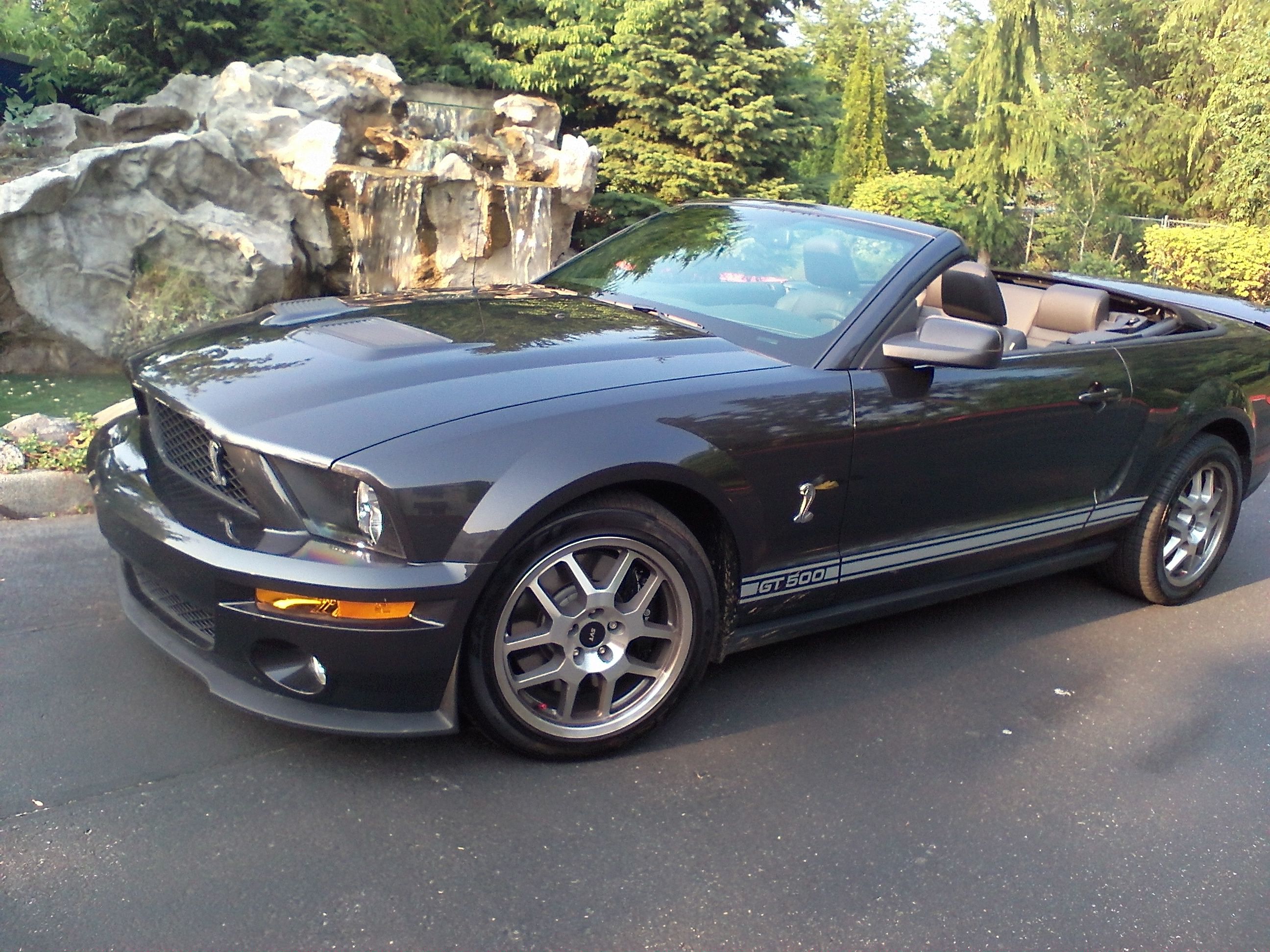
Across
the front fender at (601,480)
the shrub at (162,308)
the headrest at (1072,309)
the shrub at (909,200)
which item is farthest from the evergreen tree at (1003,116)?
the front fender at (601,480)

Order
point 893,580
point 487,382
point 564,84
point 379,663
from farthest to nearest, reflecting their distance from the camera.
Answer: point 564,84
point 893,580
point 487,382
point 379,663

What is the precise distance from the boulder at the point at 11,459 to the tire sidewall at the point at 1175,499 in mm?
4744

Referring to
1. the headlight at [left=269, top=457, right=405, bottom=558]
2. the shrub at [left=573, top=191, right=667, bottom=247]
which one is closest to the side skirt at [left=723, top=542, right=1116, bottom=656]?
the headlight at [left=269, top=457, right=405, bottom=558]

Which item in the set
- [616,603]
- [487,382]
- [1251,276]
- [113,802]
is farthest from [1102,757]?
[1251,276]

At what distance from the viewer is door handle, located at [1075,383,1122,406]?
4.07m

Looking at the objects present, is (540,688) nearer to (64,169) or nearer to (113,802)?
(113,802)

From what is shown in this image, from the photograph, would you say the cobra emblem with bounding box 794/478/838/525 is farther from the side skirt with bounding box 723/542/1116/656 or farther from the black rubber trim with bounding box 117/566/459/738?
the black rubber trim with bounding box 117/566/459/738

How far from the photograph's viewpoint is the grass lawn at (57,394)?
21.7 ft

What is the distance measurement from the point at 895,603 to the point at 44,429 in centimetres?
402

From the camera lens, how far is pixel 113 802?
2748mm

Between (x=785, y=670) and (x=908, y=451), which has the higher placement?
(x=908, y=451)

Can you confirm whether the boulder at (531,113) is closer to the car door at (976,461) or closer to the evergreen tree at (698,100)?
the evergreen tree at (698,100)

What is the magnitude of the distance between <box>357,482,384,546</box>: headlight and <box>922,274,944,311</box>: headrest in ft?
7.00

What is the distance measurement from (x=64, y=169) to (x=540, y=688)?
6193 millimetres
